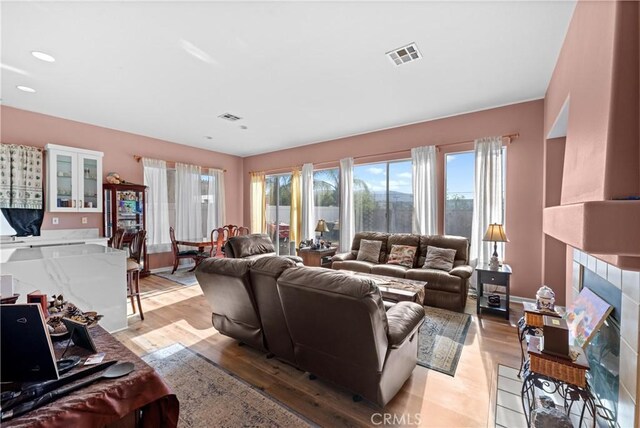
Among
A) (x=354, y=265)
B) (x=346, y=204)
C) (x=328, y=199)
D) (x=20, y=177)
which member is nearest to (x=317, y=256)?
(x=354, y=265)

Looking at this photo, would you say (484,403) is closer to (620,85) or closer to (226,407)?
(226,407)

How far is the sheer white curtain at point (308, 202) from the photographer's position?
20.1 feet

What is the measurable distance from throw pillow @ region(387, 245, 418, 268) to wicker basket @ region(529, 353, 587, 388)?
263cm

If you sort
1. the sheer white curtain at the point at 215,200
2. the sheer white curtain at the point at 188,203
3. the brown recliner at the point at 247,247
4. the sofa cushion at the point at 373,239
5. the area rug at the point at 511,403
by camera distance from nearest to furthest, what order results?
the area rug at the point at 511,403 < the sofa cushion at the point at 373,239 < the brown recliner at the point at 247,247 < the sheer white curtain at the point at 188,203 < the sheer white curtain at the point at 215,200

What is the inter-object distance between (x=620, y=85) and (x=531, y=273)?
131 inches

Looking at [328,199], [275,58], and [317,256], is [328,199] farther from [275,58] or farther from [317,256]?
[275,58]

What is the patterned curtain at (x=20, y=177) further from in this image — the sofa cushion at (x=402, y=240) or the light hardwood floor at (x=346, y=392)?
the sofa cushion at (x=402, y=240)

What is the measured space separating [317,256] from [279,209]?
7.66 ft

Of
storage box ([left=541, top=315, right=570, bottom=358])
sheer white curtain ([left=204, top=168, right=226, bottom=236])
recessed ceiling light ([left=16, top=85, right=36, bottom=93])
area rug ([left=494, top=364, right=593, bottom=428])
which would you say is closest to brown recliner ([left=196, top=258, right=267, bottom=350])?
area rug ([left=494, top=364, right=593, bottom=428])

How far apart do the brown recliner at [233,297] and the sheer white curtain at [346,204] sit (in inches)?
128

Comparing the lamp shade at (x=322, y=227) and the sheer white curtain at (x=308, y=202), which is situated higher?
the sheer white curtain at (x=308, y=202)

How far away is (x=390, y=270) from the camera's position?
3.98 metres

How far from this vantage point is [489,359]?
2.44 metres

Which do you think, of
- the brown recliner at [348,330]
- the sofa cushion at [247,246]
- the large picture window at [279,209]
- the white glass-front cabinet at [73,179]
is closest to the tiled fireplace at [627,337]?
the brown recliner at [348,330]
